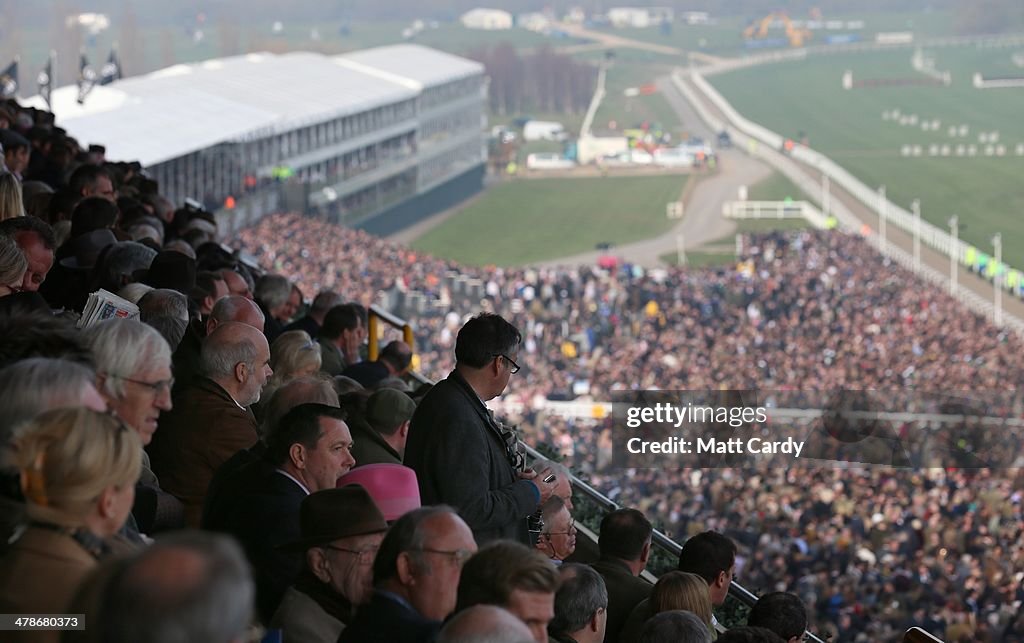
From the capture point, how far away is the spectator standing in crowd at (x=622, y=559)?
5.53 metres

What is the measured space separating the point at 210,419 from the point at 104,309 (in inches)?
22.7

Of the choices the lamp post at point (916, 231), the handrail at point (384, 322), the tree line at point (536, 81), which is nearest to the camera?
the handrail at point (384, 322)

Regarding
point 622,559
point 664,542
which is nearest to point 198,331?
point 622,559

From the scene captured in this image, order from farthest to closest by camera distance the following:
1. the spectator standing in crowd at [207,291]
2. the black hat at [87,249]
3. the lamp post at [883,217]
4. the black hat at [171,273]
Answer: the lamp post at [883,217], the black hat at [87,249], the spectator standing in crowd at [207,291], the black hat at [171,273]

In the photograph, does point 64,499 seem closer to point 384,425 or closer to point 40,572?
point 40,572

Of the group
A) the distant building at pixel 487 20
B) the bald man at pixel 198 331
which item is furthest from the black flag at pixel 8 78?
the distant building at pixel 487 20

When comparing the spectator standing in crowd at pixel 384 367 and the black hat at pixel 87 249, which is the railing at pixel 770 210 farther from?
the black hat at pixel 87 249

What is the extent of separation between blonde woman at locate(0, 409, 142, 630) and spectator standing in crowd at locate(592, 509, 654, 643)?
111 inches

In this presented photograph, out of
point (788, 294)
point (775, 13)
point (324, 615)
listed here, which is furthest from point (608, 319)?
point (775, 13)

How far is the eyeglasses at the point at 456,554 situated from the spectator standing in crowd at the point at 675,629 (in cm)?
113

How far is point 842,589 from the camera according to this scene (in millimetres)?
12367

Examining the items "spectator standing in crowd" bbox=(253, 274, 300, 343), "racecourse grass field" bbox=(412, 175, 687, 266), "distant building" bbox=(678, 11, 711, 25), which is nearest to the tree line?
"racecourse grass field" bbox=(412, 175, 687, 266)

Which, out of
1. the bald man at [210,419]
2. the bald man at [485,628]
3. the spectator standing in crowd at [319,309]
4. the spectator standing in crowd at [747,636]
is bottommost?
the spectator standing in crowd at [319,309]

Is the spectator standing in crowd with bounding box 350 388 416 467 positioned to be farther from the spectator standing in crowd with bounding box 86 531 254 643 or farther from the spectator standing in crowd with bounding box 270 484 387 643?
the spectator standing in crowd with bounding box 86 531 254 643
